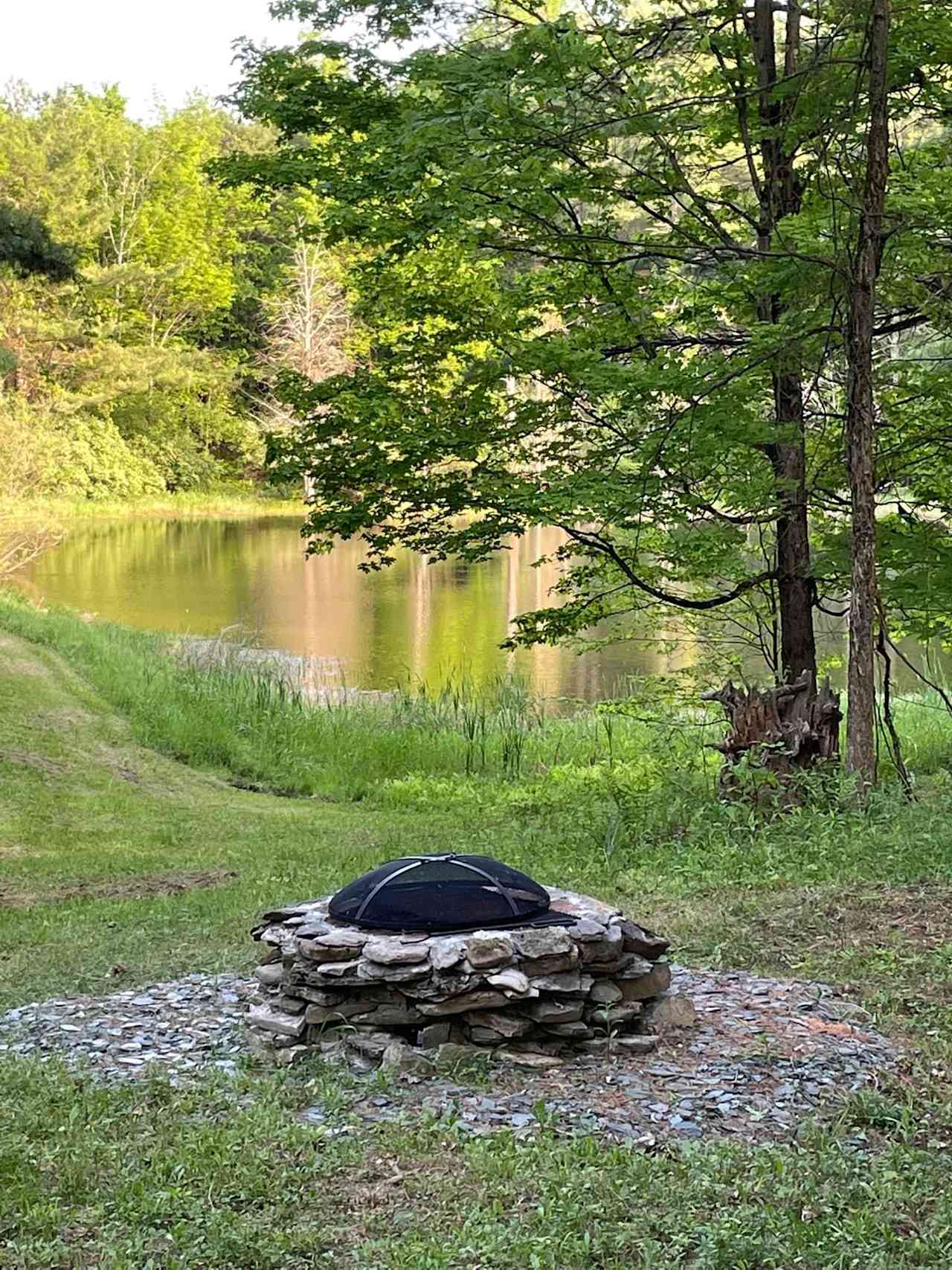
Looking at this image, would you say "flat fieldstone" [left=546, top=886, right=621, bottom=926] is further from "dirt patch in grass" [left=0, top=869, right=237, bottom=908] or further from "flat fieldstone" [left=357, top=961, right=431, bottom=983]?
"dirt patch in grass" [left=0, top=869, right=237, bottom=908]

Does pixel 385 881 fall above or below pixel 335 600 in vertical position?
below

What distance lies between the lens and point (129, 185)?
47656 millimetres

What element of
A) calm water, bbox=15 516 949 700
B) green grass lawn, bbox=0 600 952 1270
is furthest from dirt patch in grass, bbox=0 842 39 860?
calm water, bbox=15 516 949 700

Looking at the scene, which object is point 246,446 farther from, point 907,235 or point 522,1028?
point 522,1028

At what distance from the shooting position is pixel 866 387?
302 inches

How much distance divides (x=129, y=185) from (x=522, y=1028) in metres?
48.4

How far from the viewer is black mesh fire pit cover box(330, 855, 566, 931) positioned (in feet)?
15.7

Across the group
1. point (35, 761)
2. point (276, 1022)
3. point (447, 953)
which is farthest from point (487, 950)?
point (35, 761)

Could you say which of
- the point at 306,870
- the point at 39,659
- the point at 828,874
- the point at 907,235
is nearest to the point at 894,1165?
the point at 828,874

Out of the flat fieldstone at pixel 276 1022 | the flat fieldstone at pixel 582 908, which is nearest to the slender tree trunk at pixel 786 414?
the flat fieldstone at pixel 582 908

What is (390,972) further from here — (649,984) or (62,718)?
(62,718)

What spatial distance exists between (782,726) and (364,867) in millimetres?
2958

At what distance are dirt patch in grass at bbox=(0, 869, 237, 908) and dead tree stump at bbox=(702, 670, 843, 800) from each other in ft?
11.3

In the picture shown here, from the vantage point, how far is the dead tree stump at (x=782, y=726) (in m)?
8.76
